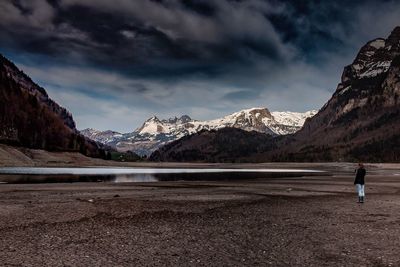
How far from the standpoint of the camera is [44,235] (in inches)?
745

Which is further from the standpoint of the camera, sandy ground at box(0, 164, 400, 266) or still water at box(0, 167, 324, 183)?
still water at box(0, 167, 324, 183)

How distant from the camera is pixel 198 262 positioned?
48.1ft

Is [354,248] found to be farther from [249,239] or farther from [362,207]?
[362,207]

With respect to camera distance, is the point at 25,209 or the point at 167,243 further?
the point at 25,209

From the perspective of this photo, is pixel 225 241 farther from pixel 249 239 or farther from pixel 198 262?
pixel 198 262

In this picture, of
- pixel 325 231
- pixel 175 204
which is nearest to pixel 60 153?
pixel 175 204

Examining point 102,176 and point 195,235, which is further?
point 102,176

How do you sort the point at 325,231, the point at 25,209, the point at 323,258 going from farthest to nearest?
the point at 25,209, the point at 325,231, the point at 323,258

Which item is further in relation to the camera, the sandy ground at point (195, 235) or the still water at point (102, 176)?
the still water at point (102, 176)

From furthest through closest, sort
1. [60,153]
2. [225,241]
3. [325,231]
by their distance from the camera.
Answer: [60,153] < [325,231] < [225,241]

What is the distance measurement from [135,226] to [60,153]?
190 meters

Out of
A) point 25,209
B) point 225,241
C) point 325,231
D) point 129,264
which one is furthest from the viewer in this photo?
point 25,209

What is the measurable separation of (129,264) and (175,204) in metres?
19.3

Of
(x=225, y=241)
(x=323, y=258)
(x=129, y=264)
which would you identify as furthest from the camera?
(x=225, y=241)
